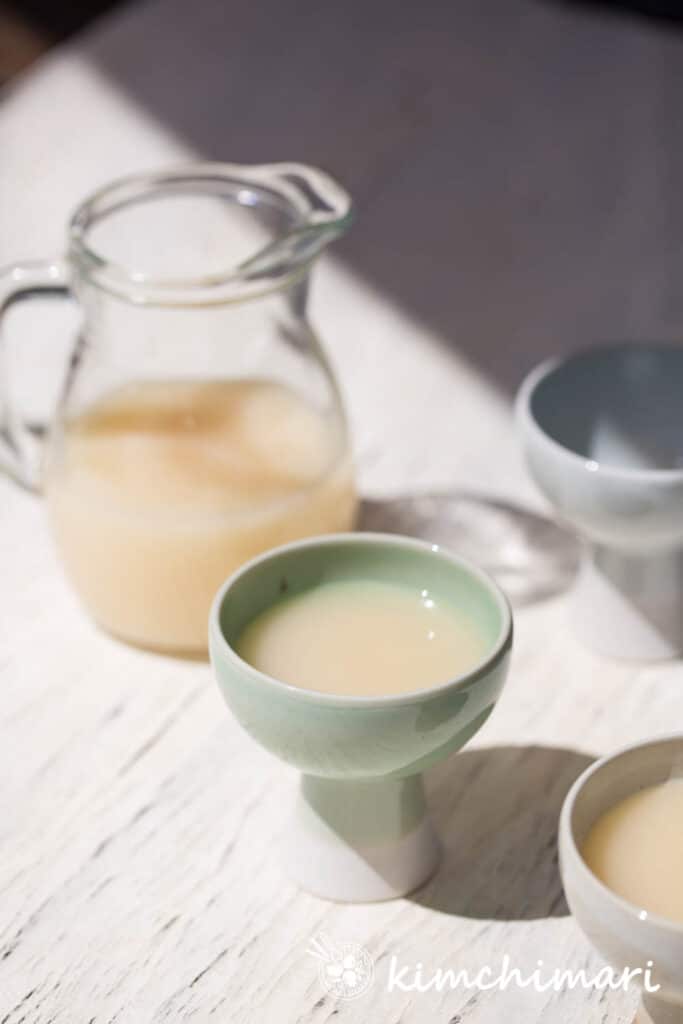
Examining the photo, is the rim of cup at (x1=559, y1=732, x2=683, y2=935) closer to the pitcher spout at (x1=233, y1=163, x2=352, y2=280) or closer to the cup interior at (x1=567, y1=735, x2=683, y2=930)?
the cup interior at (x1=567, y1=735, x2=683, y2=930)

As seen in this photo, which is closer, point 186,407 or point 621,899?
point 621,899

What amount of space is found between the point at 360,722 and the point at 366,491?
14.4 inches

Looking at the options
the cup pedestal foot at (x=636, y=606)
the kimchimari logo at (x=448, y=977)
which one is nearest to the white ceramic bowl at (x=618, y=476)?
the cup pedestal foot at (x=636, y=606)

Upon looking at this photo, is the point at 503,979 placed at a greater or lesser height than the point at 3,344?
lesser

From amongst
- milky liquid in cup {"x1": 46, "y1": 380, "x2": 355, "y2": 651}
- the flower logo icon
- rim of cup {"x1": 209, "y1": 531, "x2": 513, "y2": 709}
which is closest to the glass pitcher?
milky liquid in cup {"x1": 46, "y1": 380, "x2": 355, "y2": 651}

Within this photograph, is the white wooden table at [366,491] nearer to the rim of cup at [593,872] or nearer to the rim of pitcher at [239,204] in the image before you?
the rim of cup at [593,872]

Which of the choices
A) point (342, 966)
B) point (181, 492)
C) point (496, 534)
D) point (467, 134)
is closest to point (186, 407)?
point (181, 492)

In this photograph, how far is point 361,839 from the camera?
A: 67 cm

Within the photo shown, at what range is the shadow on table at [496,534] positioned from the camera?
88 cm

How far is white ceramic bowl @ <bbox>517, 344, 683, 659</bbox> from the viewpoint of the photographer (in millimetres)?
754

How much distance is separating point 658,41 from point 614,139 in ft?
0.58

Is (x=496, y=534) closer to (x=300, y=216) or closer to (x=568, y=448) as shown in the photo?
(x=568, y=448)

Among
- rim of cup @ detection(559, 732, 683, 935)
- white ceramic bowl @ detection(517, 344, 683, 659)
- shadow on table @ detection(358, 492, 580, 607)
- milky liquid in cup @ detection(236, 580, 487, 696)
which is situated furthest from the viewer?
shadow on table @ detection(358, 492, 580, 607)

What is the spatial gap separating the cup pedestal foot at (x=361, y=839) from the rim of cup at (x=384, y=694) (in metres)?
0.06
